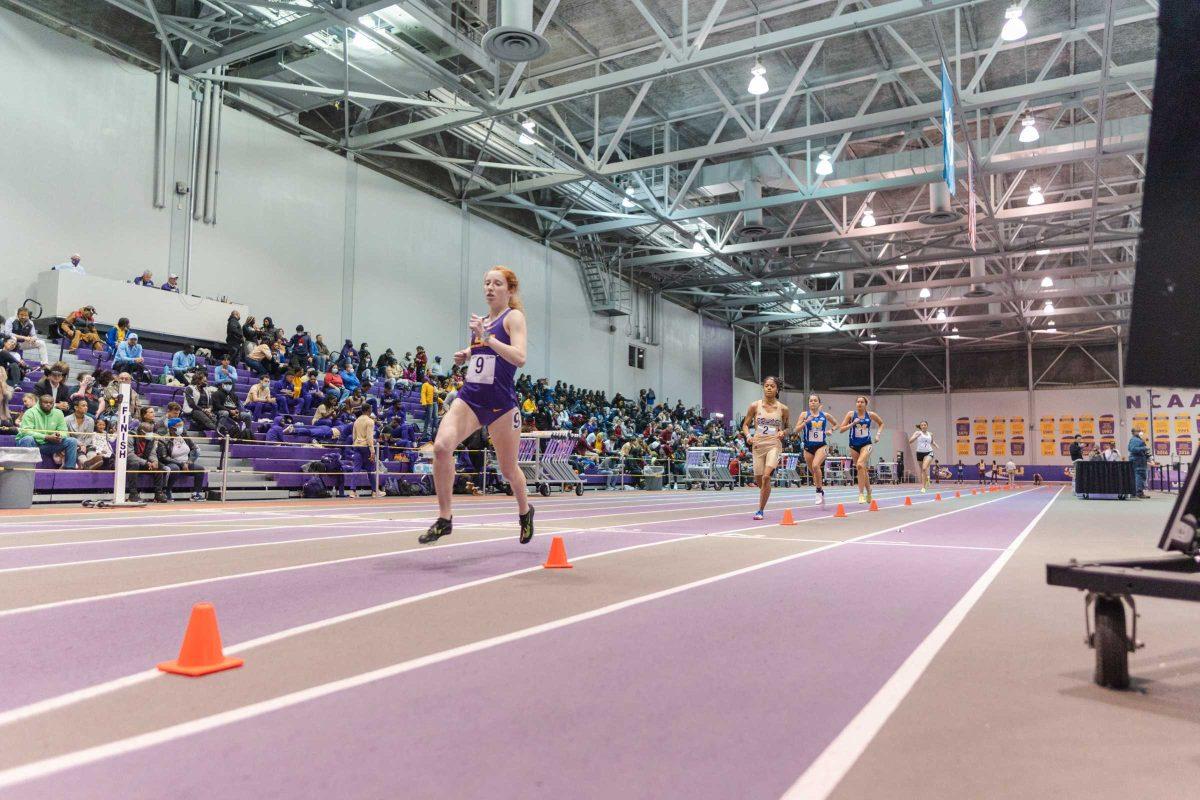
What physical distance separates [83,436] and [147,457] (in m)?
1.05

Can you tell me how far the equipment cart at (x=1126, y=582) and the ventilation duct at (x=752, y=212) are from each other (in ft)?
73.8

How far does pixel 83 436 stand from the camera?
43.1 feet

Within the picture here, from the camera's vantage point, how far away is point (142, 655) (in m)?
2.91

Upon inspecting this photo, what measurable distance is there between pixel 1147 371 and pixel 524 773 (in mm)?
2128

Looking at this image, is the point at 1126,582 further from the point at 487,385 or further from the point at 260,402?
the point at 260,402

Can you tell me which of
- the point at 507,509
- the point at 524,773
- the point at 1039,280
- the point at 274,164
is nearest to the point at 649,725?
the point at 524,773

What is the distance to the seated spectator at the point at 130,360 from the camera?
15648 mm

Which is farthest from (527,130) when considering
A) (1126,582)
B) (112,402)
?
(1126,582)

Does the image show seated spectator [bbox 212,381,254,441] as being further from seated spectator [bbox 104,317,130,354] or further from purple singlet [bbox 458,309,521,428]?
purple singlet [bbox 458,309,521,428]

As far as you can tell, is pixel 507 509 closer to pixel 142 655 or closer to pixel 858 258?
pixel 142 655

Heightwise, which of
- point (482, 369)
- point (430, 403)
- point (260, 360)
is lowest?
point (482, 369)

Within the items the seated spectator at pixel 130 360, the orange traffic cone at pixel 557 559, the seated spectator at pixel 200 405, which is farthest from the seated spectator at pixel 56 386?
the orange traffic cone at pixel 557 559

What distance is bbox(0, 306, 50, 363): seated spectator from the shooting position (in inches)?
567

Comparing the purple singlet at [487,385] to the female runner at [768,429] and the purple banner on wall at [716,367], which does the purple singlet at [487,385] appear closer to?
the female runner at [768,429]
